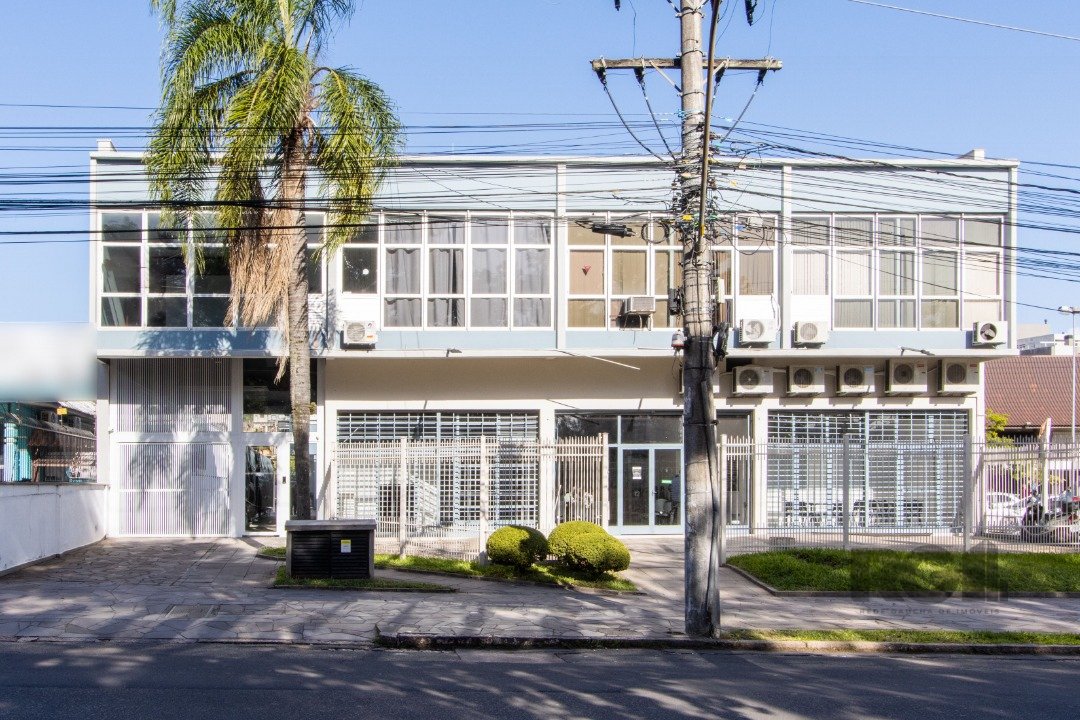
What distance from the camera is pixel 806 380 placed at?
76.9 ft

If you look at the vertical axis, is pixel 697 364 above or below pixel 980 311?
below

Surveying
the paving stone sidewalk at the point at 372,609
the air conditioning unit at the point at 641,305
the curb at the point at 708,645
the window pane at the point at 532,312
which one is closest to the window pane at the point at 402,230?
the window pane at the point at 532,312

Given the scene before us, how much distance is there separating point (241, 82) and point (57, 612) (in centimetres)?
872

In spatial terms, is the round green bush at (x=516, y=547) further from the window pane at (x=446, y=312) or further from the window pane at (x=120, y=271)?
the window pane at (x=120, y=271)

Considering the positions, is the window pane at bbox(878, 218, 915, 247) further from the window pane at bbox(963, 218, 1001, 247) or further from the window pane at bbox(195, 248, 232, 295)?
the window pane at bbox(195, 248, 232, 295)

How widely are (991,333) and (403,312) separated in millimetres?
12775

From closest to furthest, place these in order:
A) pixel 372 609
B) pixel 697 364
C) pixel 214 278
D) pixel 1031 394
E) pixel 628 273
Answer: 1. pixel 697 364
2. pixel 372 609
3. pixel 214 278
4. pixel 628 273
5. pixel 1031 394

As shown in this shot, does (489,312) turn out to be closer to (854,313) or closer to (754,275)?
(754,275)

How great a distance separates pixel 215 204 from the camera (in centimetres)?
1611

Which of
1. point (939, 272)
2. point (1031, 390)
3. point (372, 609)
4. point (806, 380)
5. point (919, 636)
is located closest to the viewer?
point (919, 636)

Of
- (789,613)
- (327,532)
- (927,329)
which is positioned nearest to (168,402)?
(327,532)

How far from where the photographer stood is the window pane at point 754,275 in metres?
23.2

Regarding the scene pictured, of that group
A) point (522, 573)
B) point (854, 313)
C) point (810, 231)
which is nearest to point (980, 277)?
point (854, 313)

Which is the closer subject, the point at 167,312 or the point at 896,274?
the point at 167,312
